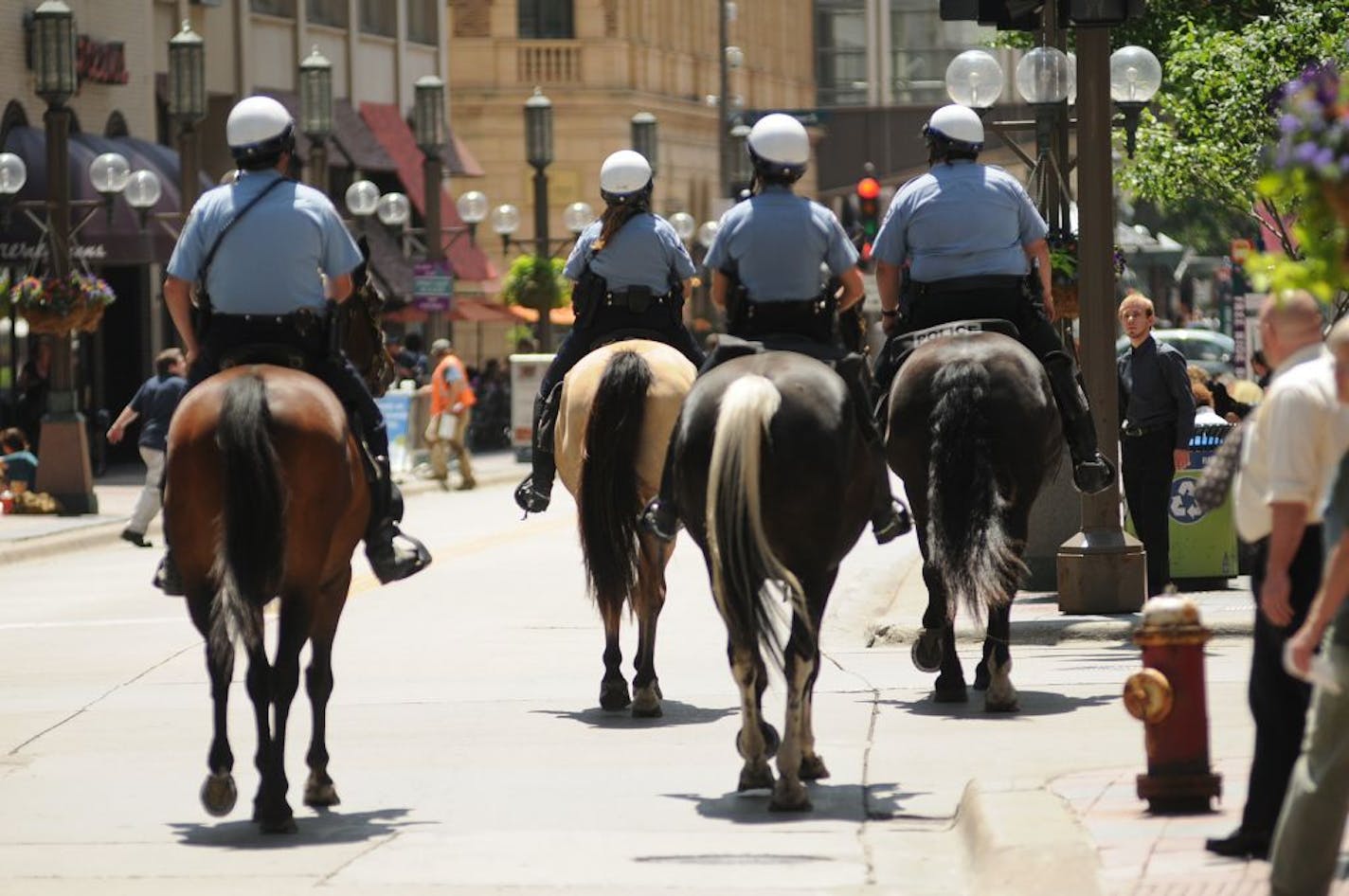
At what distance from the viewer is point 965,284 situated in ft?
42.2

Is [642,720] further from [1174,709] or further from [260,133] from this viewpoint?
[1174,709]

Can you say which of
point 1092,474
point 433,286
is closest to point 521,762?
point 1092,474

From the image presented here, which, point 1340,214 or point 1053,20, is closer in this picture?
point 1340,214

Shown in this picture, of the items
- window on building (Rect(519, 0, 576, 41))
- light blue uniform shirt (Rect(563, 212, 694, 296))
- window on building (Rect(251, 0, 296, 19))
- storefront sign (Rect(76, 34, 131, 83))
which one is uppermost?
window on building (Rect(519, 0, 576, 41))

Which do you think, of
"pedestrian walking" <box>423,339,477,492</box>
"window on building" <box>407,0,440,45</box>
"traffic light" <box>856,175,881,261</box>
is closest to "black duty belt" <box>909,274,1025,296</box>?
"pedestrian walking" <box>423,339,477,492</box>

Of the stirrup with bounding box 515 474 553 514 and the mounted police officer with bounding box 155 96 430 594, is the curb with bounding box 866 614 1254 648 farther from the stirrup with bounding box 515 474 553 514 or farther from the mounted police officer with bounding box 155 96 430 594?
the mounted police officer with bounding box 155 96 430 594

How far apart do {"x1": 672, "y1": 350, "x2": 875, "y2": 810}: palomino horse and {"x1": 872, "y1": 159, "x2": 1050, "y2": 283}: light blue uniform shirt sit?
2520 millimetres

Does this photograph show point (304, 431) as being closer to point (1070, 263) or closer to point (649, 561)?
point (649, 561)

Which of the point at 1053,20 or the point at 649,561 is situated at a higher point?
the point at 1053,20

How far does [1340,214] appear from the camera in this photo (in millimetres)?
5977

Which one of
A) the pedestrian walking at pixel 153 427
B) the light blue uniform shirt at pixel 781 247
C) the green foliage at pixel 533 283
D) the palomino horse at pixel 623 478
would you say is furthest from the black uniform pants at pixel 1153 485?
the green foliage at pixel 533 283

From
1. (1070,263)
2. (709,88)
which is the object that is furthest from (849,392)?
(709,88)

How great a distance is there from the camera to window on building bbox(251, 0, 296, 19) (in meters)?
52.7

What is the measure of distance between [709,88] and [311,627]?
74.2m
